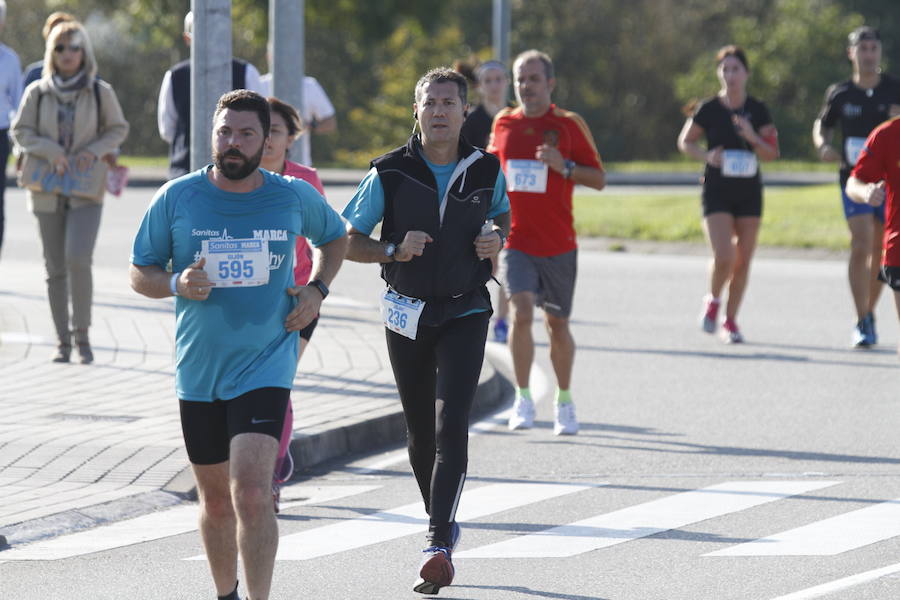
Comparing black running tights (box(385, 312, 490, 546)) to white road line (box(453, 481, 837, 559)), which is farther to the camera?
white road line (box(453, 481, 837, 559))

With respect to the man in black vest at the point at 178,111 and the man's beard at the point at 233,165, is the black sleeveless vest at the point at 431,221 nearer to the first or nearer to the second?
the man's beard at the point at 233,165

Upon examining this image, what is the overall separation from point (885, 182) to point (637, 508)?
3.09 meters

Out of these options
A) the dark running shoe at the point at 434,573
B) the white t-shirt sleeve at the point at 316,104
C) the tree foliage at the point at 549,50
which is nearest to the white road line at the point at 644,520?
the dark running shoe at the point at 434,573

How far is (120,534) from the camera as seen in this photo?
718 centimetres

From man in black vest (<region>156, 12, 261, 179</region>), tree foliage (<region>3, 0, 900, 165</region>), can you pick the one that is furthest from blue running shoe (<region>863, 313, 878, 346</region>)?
tree foliage (<region>3, 0, 900, 165</region>)

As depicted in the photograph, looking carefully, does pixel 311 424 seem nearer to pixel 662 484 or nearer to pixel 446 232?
pixel 662 484

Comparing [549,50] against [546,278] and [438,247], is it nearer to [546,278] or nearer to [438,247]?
[546,278]

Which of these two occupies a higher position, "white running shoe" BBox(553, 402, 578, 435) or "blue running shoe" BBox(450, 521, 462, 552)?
"blue running shoe" BBox(450, 521, 462, 552)

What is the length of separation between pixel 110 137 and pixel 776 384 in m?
4.49

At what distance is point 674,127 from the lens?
169 ft

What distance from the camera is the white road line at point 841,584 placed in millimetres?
6086

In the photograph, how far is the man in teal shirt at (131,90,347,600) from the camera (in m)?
5.46

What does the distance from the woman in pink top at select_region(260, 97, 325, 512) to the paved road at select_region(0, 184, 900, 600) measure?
207 mm

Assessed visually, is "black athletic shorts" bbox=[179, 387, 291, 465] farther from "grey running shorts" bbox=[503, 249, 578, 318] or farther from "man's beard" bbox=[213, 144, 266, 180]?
"grey running shorts" bbox=[503, 249, 578, 318]
